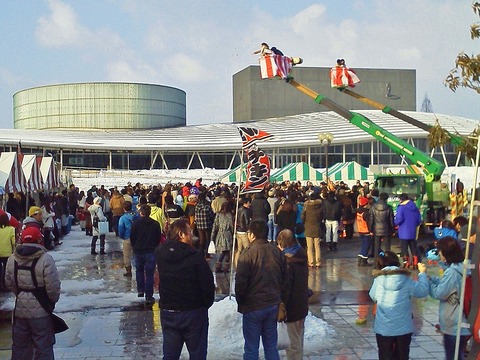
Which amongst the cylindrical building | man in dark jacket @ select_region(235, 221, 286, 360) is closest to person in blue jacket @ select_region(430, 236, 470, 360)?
man in dark jacket @ select_region(235, 221, 286, 360)

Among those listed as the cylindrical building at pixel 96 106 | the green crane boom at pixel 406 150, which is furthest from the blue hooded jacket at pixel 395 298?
the cylindrical building at pixel 96 106

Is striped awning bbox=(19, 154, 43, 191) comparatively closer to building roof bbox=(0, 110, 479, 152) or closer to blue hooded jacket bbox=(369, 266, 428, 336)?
blue hooded jacket bbox=(369, 266, 428, 336)

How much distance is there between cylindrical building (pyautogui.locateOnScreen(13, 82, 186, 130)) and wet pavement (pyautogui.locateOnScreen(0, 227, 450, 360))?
62383mm

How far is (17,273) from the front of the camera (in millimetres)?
6367

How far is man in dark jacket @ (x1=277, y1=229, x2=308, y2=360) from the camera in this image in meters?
6.52

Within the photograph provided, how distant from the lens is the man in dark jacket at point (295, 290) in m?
6.52

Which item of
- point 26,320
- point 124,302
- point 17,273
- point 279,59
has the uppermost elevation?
point 279,59

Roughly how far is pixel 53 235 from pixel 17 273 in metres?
14.3

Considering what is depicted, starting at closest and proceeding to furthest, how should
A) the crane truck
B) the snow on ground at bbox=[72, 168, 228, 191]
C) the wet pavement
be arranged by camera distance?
the wet pavement → the crane truck → the snow on ground at bbox=[72, 168, 228, 191]

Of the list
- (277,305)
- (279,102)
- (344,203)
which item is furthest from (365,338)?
(279,102)

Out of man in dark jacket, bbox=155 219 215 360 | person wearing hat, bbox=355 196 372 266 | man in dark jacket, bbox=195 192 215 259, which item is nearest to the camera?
man in dark jacket, bbox=155 219 215 360

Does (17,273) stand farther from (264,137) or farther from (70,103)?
(70,103)

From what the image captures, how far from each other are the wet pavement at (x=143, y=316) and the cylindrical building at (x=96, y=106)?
205 ft

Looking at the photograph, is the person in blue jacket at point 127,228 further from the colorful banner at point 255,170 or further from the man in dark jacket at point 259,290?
the man in dark jacket at point 259,290
